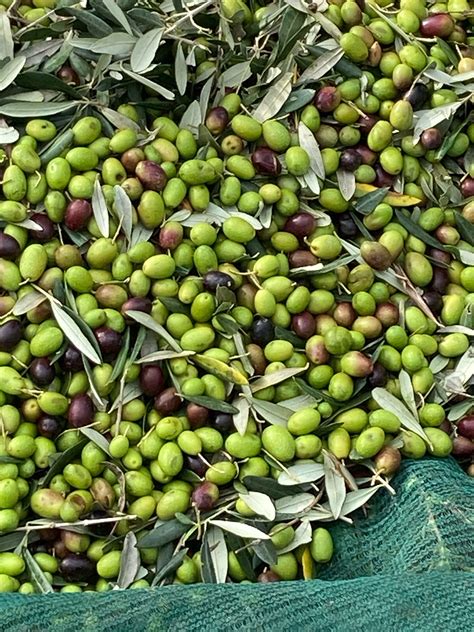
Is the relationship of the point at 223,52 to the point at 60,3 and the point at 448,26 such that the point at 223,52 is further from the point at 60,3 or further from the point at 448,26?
the point at 448,26

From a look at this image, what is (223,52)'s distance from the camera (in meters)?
1.95

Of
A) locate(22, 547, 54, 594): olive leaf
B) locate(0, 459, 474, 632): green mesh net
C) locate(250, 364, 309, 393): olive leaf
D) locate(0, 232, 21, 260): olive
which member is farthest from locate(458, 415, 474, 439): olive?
locate(0, 232, 21, 260): olive

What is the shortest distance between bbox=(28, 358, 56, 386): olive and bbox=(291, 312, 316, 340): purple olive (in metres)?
0.52

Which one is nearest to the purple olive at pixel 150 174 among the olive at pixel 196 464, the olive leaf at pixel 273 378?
the olive leaf at pixel 273 378

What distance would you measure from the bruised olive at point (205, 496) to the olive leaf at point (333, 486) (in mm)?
223

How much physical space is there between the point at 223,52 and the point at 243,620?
130 cm

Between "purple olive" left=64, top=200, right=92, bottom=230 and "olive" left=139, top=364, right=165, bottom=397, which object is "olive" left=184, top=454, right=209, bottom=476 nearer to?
"olive" left=139, top=364, right=165, bottom=397

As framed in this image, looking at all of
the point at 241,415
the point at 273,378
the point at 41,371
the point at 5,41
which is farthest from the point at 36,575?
the point at 5,41

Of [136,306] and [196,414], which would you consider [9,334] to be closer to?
[136,306]

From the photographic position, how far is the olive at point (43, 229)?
5.49ft

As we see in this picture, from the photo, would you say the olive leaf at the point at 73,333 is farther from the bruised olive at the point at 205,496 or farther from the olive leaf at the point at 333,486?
the olive leaf at the point at 333,486

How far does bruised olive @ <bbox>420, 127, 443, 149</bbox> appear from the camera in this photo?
194 centimetres

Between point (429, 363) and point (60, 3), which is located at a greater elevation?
point (60, 3)

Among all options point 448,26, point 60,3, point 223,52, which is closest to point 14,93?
point 60,3
